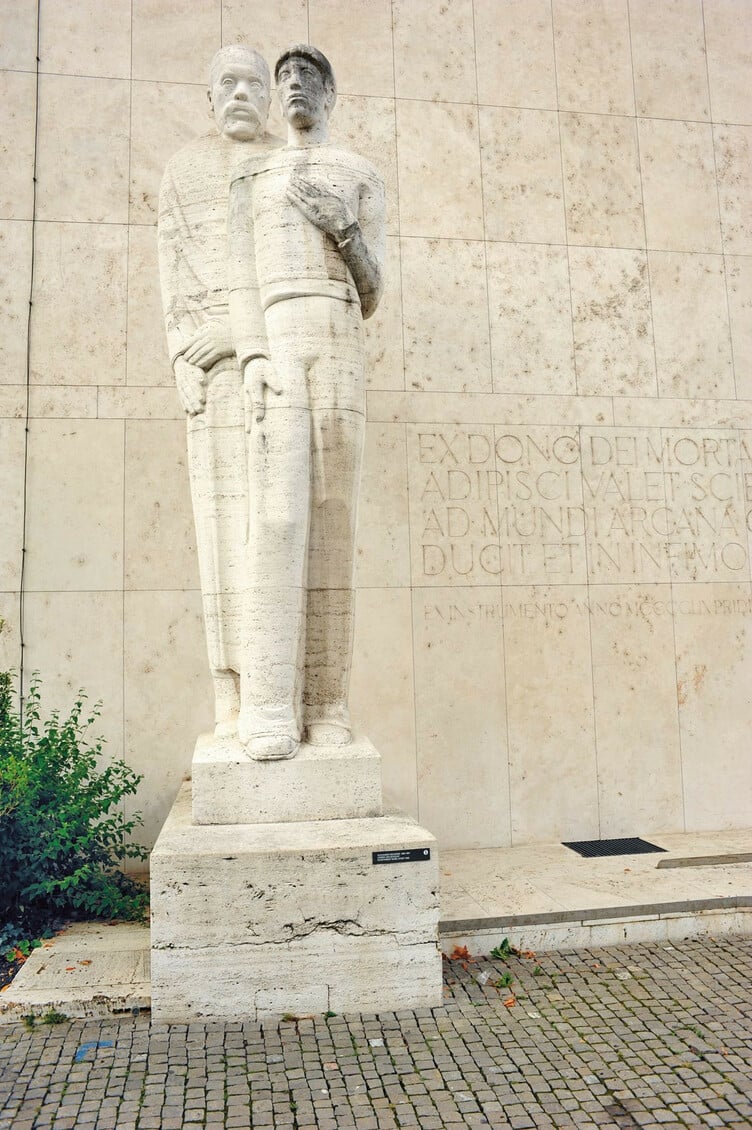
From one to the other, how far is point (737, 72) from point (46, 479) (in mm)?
5589

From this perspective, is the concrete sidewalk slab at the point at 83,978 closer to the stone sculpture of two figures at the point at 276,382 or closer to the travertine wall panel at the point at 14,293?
the stone sculpture of two figures at the point at 276,382

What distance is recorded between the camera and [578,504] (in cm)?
565

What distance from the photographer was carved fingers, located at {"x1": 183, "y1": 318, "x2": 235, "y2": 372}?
146 inches

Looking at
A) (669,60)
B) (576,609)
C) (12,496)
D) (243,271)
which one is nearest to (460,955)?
(576,609)

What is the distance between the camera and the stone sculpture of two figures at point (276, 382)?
3.45m

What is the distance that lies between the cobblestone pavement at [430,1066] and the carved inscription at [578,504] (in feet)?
9.08

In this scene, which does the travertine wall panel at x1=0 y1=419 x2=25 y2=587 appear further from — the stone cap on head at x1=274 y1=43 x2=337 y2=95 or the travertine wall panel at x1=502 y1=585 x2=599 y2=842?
the travertine wall panel at x1=502 y1=585 x2=599 y2=842

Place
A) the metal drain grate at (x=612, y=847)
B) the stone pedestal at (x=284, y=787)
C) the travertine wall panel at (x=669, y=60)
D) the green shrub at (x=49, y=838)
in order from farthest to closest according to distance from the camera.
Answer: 1. the travertine wall panel at (x=669, y=60)
2. the metal drain grate at (x=612, y=847)
3. the green shrub at (x=49, y=838)
4. the stone pedestal at (x=284, y=787)

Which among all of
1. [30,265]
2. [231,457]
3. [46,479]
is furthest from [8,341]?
[231,457]

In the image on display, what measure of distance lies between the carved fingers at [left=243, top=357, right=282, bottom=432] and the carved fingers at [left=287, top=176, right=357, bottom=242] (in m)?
0.59

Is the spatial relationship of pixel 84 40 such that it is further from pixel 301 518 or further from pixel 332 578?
pixel 332 578

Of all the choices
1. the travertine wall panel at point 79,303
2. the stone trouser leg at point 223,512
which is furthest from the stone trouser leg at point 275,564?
the travertine wall panel at point 79,303

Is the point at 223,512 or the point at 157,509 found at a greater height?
the point at 157,509

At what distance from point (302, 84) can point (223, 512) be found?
5.90 ft
